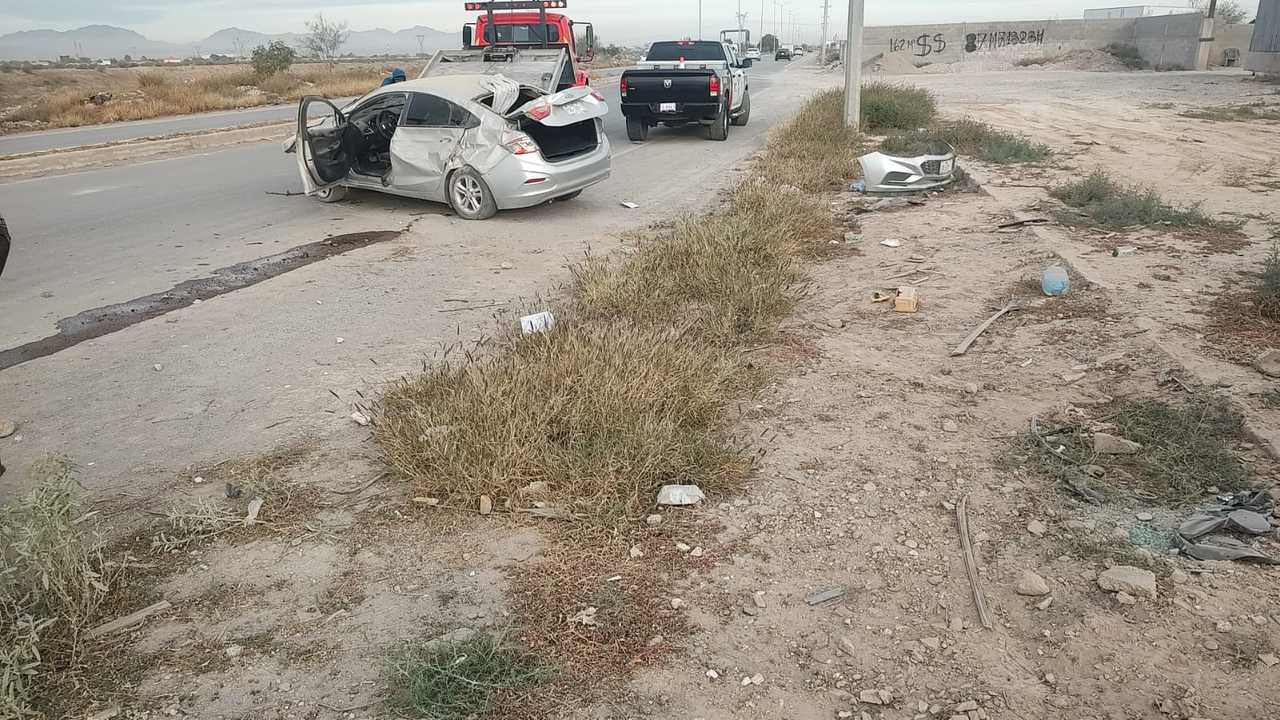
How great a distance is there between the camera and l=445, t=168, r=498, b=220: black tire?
10.1 metres

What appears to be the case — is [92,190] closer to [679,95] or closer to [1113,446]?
[679,95]

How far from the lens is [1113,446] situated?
13.8 feet

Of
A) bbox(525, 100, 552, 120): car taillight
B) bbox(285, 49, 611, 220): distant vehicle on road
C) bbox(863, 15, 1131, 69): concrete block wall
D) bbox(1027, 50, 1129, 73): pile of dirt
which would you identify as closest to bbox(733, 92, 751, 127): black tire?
bbox(285, 49, 611, 220): distant vehicle on road

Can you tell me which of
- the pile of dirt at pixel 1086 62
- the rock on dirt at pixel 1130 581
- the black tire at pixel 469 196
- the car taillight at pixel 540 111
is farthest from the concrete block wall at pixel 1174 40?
the rock on dirt at pixel 1130 581

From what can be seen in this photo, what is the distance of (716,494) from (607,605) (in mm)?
968

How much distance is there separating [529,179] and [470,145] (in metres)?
0.79

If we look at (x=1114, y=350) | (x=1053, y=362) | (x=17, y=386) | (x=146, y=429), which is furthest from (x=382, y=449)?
(x=1114, y=350)

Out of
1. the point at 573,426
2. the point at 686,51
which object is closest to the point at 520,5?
the point at 686,51

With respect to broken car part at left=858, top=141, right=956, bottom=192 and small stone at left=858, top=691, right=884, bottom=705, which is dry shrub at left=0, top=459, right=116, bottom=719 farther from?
broken car part at left=858, top=141, right=956, bottom=192

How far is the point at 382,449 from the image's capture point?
434 cm

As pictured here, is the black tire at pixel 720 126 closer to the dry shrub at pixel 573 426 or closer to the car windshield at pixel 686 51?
the car windshield at pixel 686 51

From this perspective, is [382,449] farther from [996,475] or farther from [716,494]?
[996,475]

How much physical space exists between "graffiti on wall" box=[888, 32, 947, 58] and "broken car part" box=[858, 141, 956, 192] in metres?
48.0

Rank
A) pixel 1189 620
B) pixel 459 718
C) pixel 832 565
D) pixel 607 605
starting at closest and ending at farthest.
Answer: pixel 459 718 < pixel 1189 620 < pixel 607 605 < pixel 832 565
